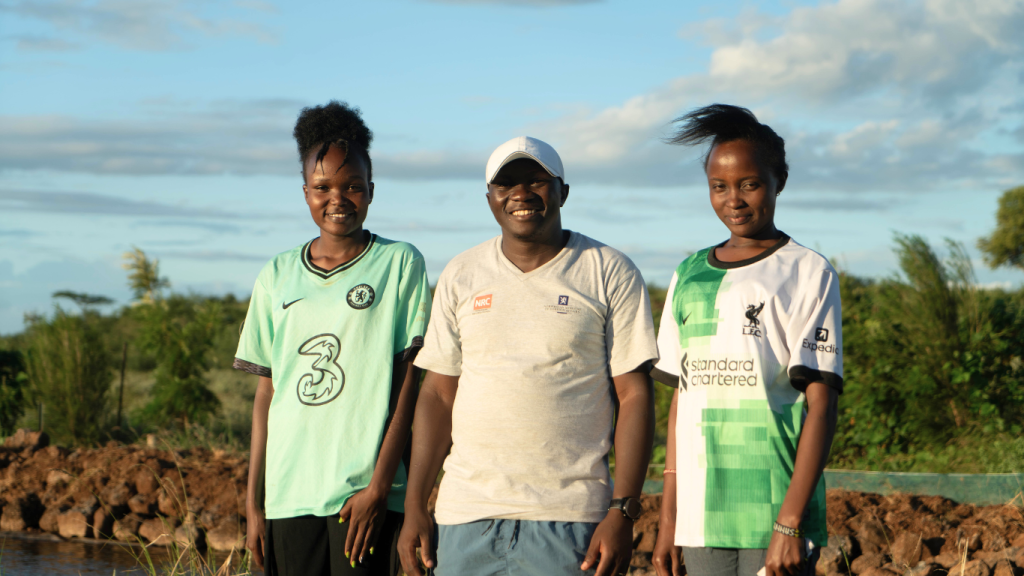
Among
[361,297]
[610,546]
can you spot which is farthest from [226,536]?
[610,546]

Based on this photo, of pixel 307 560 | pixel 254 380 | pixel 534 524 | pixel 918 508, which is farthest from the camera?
pixel 254 380

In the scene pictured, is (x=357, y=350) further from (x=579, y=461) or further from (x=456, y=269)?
(x=579, y=461)

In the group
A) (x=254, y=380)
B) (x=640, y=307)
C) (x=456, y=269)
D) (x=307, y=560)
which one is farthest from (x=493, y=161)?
(x=254, y=380)

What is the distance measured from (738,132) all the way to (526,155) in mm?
645

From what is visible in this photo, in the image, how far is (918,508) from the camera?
5.24 m

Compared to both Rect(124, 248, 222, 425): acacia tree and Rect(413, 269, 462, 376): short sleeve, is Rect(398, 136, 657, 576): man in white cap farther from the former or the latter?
Rect(124, 248, 222, 425): acacia tree

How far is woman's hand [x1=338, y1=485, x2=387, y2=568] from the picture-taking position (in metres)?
2.71

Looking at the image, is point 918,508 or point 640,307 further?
point 918,508

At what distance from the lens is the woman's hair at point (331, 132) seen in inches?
123

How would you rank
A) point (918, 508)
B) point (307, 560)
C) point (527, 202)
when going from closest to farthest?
point (527, 202) < point (307, 560) < point (918, 508)

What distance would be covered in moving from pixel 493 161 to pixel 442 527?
42.2 inches

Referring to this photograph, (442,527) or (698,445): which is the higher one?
(698,445)

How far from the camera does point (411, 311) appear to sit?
9.62ft

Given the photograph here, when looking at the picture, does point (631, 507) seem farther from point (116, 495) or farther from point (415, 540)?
point (116, 495)
